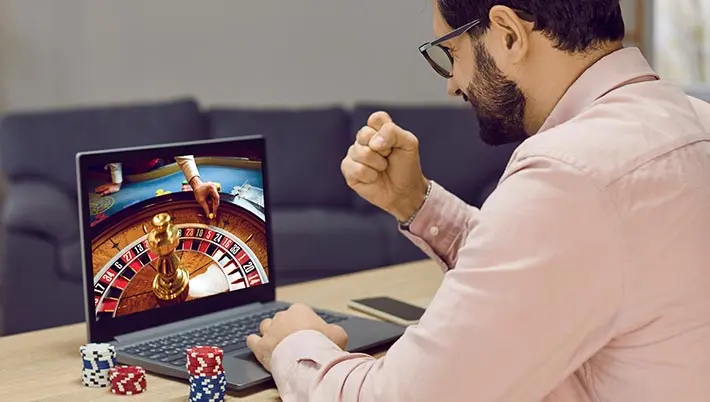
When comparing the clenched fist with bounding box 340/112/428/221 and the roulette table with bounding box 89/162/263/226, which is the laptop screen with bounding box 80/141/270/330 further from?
the clenched fist with bounding box 340/112/428/221

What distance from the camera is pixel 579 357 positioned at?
1.13 m

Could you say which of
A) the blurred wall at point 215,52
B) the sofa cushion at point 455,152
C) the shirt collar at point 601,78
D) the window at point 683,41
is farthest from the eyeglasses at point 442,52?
the window at point 683,41

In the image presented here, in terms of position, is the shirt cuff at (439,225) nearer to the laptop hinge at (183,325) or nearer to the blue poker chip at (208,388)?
the laptop hinge at (183,325)

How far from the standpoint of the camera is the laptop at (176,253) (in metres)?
1.55

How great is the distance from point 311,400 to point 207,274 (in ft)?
1.45

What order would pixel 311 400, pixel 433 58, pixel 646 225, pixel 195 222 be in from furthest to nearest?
1. pixel 195 222
2. pixel 433 58
3. pixel 311 400
4. pixel 646 225

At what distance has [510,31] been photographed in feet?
4.13

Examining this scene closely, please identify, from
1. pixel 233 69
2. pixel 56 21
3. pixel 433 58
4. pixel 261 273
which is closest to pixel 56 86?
pixel 56 21

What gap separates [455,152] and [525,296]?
3.37 metres

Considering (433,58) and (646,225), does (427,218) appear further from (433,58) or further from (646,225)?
(646,225)

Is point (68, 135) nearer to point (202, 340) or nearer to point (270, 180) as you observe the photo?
point (270, 180)

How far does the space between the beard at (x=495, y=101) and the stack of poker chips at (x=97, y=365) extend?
0.58 m

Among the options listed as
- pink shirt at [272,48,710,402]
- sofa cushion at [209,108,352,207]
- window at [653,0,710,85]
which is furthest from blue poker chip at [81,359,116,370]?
window at [653,0,710,85]

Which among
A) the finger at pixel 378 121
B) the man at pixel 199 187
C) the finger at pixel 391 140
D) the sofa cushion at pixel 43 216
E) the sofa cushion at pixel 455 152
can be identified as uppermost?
the finger at pixel 378 121
